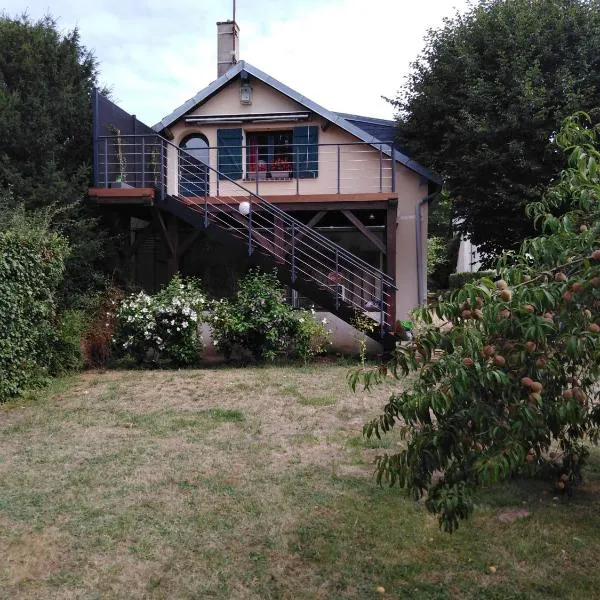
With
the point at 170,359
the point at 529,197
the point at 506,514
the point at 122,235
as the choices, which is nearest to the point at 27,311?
the point at 170,359

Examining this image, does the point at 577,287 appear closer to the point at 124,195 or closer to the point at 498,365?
the point at 498,365

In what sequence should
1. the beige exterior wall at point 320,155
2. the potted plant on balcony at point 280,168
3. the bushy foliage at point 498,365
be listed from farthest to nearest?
the potted plant on balcony at point 280,168, the beige exterior wall at point 320,155, the bushy foliage at point 498,365

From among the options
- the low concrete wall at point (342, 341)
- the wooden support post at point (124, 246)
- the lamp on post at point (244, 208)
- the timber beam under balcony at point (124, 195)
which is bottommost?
the low concrete wall at point (342, 341)

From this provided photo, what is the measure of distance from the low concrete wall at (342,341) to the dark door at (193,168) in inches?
122

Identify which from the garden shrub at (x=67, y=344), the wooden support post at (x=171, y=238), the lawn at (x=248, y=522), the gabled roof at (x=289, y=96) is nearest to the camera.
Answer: the lawn at (x=248, y=522)

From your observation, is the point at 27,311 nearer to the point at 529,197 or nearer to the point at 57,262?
the point at 57,262

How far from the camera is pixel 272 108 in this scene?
480 inches

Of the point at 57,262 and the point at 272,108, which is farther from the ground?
the point at 272,108

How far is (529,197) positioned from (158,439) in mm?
9232

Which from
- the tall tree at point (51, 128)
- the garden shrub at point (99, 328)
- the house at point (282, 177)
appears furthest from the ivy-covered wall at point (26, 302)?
the house at point (282, 177)

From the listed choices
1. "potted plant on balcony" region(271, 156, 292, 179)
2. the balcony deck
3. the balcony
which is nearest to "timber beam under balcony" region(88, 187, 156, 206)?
the balcony deck

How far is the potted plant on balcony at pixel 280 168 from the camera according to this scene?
1215 cm

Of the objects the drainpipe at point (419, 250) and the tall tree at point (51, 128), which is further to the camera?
the drainpipe at point (419, 250)

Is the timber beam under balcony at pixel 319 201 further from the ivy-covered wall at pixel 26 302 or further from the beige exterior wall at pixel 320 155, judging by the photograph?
the ivy-covered wall at pixel 26 302
